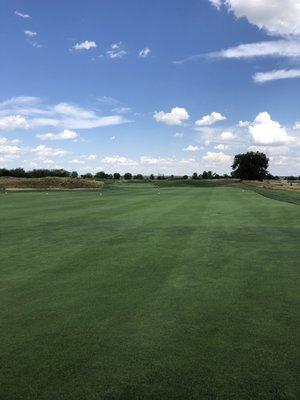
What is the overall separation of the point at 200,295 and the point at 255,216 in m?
14.6

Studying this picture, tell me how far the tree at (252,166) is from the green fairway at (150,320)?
465 feet

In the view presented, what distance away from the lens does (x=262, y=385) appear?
480cm

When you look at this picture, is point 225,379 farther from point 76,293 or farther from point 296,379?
point 76,293

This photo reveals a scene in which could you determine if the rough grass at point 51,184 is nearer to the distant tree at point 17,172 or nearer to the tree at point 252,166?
the distant tree at point 17,172

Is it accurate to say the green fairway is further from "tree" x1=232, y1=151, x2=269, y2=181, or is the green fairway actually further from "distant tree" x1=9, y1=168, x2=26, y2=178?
"tree" x1=232, y1=151, x2=269, y2=181

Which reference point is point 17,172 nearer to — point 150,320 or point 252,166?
point 252,166

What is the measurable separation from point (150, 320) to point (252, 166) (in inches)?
→ 5864

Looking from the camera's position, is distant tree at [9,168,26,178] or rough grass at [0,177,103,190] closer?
rough grass at [0,177,103,190]

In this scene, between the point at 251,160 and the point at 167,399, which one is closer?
the point at 167,399

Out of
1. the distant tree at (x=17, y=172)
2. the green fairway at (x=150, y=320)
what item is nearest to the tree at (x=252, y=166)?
the distant tree at (x=17, y=172)

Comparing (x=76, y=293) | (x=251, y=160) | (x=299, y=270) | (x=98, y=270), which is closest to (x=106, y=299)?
(x=76, y=293)

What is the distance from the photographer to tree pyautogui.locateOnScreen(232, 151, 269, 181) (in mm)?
151625

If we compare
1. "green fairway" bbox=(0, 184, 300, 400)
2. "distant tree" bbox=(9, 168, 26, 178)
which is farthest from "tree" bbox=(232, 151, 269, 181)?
"green fairway" bbox=(0, 184, 300, 400)

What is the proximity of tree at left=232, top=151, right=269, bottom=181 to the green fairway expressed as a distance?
14162 centimetres
